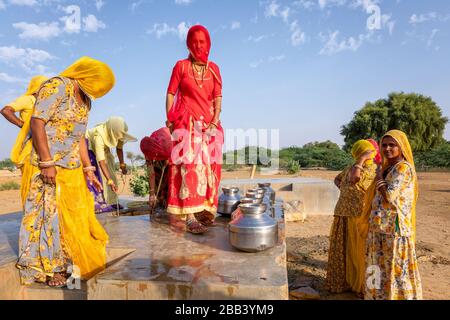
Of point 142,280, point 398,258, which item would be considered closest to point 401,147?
point 398,258

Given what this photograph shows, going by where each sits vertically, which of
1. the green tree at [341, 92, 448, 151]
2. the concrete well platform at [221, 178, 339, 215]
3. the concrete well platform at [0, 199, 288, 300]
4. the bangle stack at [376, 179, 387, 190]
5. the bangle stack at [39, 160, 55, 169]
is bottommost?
the concrete well platform at [221, 178, 339, 215]

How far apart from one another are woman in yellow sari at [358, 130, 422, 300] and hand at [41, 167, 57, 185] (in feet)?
8.88

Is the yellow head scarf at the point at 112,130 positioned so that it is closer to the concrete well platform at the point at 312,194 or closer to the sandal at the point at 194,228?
the sandal at the point at 194,228

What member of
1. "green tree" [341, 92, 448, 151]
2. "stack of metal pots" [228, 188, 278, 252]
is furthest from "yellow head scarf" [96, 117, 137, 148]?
"green tree" [341, 92, 448, 151]

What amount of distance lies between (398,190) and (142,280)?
2.26 metres

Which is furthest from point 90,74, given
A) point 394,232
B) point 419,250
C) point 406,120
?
point 406,120

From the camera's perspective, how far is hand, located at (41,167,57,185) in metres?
2.27

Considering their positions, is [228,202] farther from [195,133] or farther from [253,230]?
[253,230]

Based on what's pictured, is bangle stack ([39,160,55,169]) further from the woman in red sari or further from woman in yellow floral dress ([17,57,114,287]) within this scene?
the woman in red sari

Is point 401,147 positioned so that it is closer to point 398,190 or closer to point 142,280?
point 398,190

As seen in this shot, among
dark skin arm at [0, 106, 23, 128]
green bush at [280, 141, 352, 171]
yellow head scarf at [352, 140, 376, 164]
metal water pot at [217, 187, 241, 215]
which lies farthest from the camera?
green bush at [280, 141, 352, 171]

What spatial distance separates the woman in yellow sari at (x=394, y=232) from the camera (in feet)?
9.28

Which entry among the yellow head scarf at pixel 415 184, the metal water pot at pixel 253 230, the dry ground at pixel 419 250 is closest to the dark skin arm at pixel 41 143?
the metal water pot at pixel 253 230
